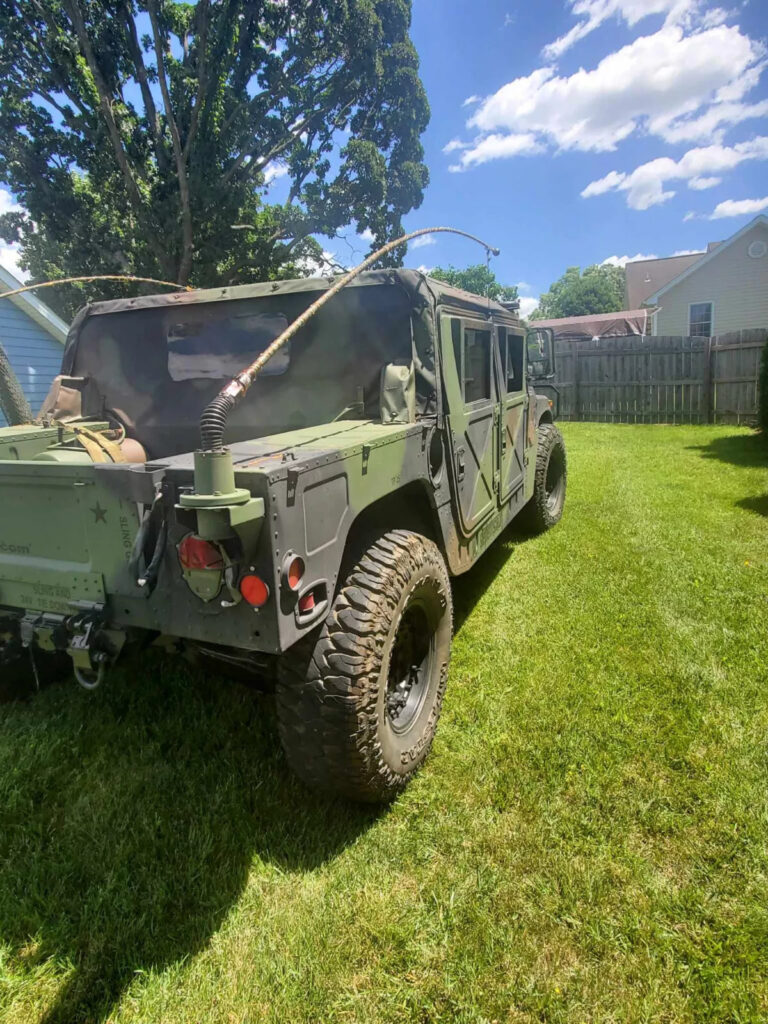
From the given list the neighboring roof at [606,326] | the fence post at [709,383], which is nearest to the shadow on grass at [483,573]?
the fence post at [709,383]

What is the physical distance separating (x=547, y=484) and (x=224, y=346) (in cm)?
374

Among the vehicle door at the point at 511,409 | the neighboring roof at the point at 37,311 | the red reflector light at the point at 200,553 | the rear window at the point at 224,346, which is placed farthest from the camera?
the neighboring roof at the point at 37,311

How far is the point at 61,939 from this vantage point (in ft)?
6.38

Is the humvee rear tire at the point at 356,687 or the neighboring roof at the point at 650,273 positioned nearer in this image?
the humvee rear tire at the point at 356,687

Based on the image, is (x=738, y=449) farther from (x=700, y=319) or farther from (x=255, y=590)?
(x=700, y=319)

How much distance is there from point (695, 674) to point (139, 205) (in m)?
13.0

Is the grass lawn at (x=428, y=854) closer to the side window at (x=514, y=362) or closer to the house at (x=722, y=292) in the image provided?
the side window at (x=514, y=362)

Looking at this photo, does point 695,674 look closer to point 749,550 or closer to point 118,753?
point 749,550

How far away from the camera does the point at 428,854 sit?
2.28 m

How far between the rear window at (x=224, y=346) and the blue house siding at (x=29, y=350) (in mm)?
9023

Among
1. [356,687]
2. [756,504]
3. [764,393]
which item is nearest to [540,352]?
[756,504]

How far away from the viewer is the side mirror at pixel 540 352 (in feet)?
17.3

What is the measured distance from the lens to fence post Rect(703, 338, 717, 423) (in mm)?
14266

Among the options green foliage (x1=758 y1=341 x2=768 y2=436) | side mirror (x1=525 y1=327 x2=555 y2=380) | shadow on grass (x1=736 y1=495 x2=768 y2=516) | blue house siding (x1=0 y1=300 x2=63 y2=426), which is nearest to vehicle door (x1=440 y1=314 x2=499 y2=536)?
side mirror (x1=525 y1=327 x2=555 y2=380)
